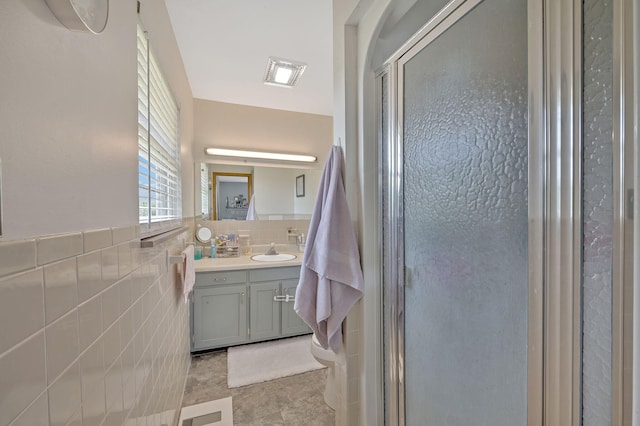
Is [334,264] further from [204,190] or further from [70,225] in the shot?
[204,190]

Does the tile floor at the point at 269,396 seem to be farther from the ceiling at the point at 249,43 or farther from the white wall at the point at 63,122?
the ceiling at the point at 249,43

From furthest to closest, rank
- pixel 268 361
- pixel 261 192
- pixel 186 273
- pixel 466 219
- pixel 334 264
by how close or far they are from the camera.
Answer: pixel 261 192 < pixel 268 361 < pixel 186 273 < pixel 334 264 < pixel 466 219

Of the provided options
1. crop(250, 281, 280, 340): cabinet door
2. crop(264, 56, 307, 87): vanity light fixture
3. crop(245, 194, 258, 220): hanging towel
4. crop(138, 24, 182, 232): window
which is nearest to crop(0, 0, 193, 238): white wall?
crop(138, 24, 182, 232): window

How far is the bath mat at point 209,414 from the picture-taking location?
5.39 ft

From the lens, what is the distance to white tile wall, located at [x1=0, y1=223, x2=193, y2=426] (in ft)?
1.34

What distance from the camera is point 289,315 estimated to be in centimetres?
258

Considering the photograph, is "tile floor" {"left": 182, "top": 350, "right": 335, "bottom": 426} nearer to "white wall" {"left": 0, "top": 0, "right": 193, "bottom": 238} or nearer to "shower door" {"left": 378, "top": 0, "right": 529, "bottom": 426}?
"shower door" {"left": 378, "top": 0, "right": 529, "bottom": 426}

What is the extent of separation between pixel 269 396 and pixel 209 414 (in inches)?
15.9

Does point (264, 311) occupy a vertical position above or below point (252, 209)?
below

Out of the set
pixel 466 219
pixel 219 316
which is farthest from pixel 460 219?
pixel 219 316

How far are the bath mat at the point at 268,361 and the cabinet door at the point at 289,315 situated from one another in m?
0.10

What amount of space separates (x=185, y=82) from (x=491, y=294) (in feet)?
8.41

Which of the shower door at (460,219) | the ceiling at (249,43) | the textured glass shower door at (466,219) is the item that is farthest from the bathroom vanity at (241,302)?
the ceiling at (249,43)

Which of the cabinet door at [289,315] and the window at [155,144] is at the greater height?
the window at [155,144]
